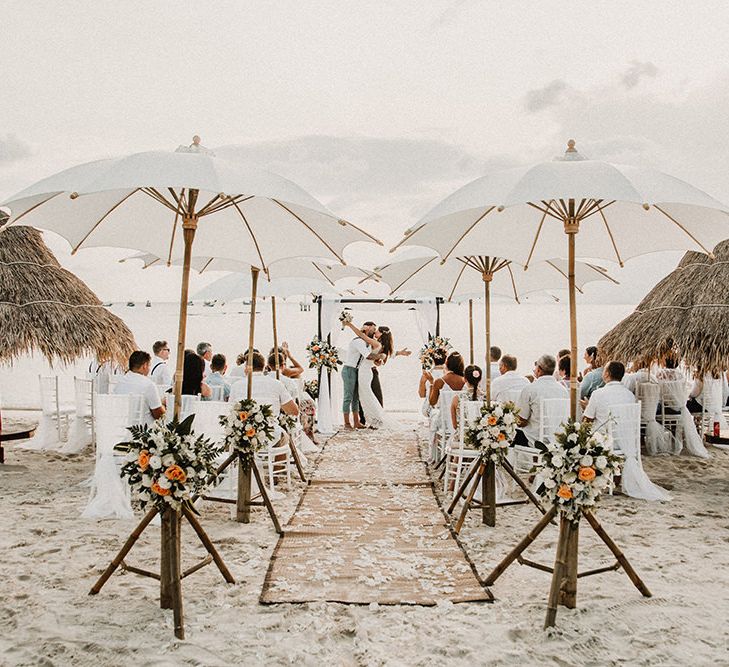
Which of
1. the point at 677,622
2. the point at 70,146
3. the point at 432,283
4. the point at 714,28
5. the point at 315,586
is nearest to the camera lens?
the point at 677,622

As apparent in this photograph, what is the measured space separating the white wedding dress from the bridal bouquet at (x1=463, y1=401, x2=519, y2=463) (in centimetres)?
603

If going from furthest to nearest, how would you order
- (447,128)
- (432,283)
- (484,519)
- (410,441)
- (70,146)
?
1. (70,146)
2. (447,128)
3. (410,441)
4. (432,283)
5. (484,519)

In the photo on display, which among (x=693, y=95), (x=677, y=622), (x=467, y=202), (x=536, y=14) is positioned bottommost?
(x=677, y=622)

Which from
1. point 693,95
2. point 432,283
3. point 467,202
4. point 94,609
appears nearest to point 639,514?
point 432,283

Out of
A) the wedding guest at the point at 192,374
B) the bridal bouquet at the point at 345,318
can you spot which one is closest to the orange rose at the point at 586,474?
the wedding guest at the point at 192,374

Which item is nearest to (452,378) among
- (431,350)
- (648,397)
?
(648,397)

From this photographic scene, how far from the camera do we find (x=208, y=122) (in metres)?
12.4

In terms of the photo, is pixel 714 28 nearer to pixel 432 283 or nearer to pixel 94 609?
pixel 432 283

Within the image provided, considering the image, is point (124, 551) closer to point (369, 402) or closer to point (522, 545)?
point (522, 545)

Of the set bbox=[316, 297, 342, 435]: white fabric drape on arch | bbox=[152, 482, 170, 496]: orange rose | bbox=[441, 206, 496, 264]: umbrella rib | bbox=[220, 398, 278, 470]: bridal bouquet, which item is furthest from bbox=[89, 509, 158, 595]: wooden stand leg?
bbox=[316, 297, 342, 435]: white fabric drape on arch

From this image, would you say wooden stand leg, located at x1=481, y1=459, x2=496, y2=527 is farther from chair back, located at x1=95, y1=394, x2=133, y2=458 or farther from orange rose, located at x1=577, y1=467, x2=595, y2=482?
chair back, located at x1=95, y1=394, x2=133, y2=458

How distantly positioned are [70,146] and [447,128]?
7640mm

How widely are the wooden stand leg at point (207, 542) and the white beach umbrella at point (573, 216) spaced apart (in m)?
2.10

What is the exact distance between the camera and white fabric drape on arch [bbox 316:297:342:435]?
36.1 feet
